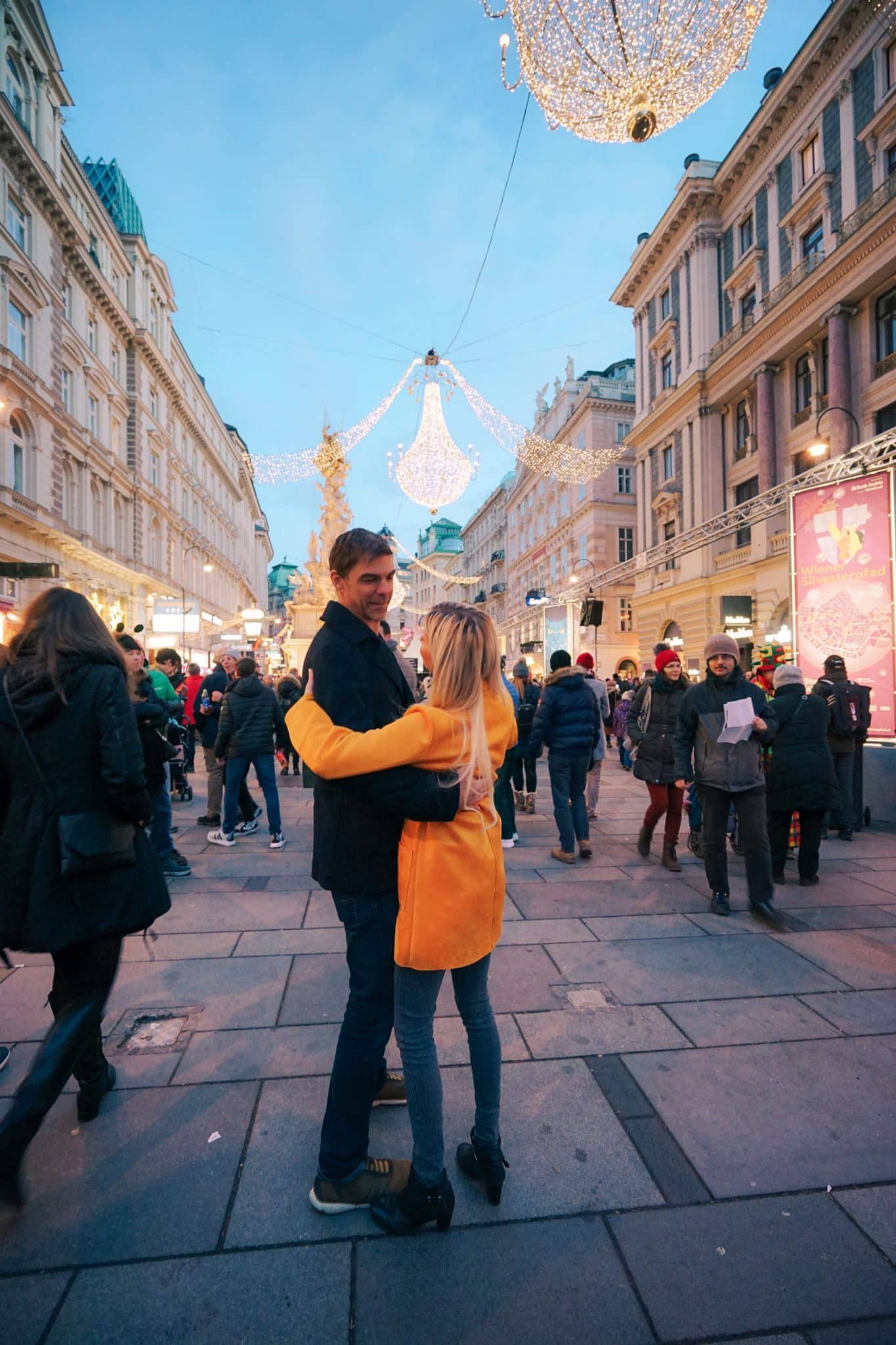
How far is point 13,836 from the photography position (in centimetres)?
222

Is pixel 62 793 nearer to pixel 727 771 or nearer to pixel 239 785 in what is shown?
pixel 727 771

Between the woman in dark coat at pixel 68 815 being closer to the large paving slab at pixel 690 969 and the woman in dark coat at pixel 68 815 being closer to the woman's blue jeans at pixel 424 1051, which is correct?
the woman's blue jeans at pixel 424 1051

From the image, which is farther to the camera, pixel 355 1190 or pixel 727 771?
pixel 727 771

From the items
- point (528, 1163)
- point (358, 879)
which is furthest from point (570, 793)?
point (358, 879)

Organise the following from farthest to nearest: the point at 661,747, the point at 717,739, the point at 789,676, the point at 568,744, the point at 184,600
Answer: the point at 184,600 → the point at 568,744 → the point at 661,747 → the point at 789,676 → the point at 717,739

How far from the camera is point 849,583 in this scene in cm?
878

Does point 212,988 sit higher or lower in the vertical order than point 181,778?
lower

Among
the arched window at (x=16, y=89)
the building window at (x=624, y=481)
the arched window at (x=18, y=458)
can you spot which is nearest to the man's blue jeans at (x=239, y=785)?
the arched window at (x=18, y=458)

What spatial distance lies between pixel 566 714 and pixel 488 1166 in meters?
4.56

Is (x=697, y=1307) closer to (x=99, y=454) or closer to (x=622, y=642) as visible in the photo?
(x=99, y=454)

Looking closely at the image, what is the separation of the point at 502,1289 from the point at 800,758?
4.85 metres

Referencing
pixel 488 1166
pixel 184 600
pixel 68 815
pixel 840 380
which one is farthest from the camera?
pixel 184 600

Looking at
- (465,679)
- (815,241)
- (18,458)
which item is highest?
(815,241)

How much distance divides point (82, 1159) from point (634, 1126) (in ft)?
6.40
